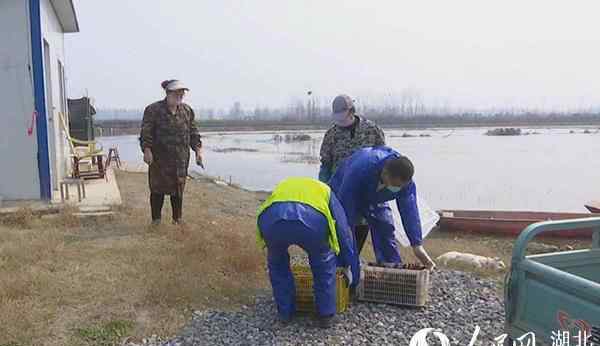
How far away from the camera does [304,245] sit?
3395 millimetres

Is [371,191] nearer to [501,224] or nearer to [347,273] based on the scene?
[347,273]

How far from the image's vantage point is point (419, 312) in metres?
4.00

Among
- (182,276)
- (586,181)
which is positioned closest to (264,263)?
(182,276)

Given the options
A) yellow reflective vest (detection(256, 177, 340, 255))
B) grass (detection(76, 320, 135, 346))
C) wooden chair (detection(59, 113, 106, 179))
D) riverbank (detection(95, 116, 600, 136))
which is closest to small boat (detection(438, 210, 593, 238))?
wooden chair (detection(59, 113, 106, 179))

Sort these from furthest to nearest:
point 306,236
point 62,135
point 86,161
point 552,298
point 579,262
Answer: point 62,135, point 86,161, point 306,236, point 579,262, point 552,298

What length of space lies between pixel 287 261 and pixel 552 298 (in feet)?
6.27

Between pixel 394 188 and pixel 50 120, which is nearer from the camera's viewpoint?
pixel 394 188

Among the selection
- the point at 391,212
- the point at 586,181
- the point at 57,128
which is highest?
the point at 57,128

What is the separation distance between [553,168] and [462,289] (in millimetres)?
19772

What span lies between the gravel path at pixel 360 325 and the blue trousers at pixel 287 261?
17 cm

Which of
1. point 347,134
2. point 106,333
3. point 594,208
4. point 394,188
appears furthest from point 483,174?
point 106,333

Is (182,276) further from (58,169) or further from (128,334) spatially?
(58,169)

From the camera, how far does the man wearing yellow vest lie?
332cm

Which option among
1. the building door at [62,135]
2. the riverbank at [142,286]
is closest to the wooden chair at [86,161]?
the building door at [62,135]
